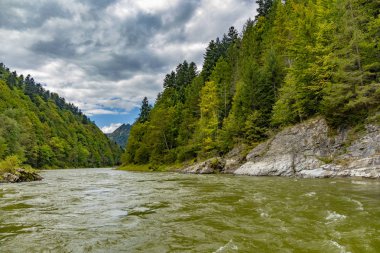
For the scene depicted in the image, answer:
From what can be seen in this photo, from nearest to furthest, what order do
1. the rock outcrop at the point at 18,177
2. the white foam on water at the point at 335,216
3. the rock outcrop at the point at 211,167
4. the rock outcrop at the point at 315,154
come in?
the white foam on water at the point at 335,216
the rock outcrop at the point at 315,154
the rock outcrop at the point at 18,177
the rock outcrop at the point at 211,167

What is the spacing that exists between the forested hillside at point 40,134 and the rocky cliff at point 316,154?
50832mm

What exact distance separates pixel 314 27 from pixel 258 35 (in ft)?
101

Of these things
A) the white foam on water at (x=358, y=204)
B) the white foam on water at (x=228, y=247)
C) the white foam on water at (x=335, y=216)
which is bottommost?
the white foam on water at (x=358, y=204)

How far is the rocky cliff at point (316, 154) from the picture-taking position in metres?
24.0

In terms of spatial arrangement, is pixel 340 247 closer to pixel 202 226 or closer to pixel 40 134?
pixel 202 226

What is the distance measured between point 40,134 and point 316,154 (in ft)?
434

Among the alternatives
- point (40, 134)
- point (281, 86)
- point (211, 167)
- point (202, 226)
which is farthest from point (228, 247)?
point (40, 134)

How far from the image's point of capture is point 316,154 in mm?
29312

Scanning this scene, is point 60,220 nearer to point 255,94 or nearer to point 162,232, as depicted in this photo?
point 162,232

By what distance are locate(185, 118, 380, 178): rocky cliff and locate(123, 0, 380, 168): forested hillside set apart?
192 cm

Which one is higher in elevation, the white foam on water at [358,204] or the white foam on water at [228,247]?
the white foam on water at [228,247]

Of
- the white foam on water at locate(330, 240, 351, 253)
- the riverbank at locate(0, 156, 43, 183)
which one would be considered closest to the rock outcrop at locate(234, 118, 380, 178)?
the white foam on water at locate(330, 240, 351, 253)

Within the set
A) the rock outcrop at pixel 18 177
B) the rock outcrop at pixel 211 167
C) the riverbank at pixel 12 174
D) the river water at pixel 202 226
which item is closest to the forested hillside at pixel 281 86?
the rock outcrop at pixel 211 167

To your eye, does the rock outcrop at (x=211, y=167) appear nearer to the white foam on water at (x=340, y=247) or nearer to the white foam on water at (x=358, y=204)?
the white foam on water at (x=358, y=204)
